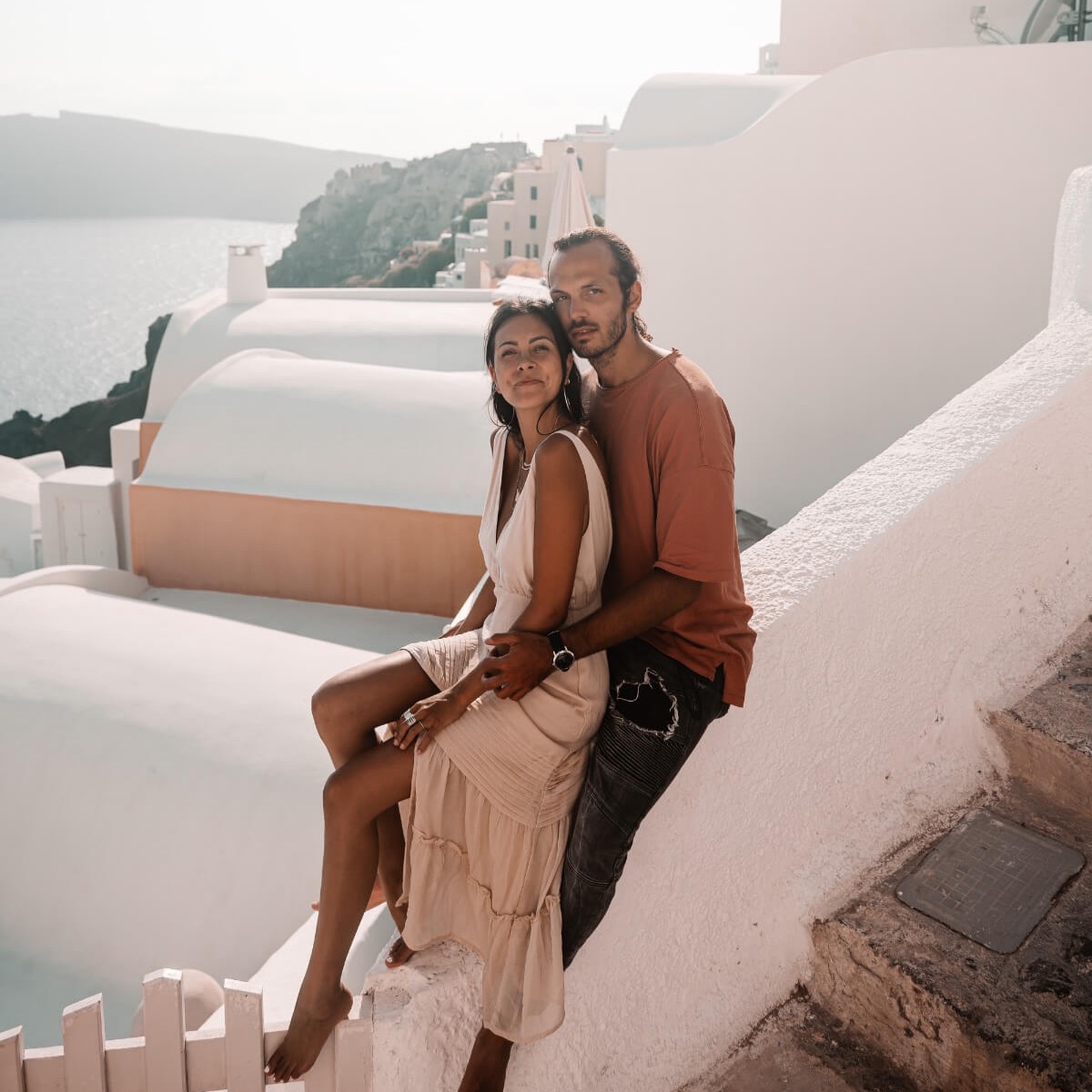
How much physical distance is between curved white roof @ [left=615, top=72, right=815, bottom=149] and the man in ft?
19.7

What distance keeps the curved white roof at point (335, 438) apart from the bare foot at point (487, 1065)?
6605mm

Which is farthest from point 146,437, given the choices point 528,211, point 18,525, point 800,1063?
point 528,211

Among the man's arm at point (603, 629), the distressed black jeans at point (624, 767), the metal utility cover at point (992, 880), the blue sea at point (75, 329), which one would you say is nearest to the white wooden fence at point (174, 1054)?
the distressed black jeans at point (624, 767)

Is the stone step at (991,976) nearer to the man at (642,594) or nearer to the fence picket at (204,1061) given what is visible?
the man at (642,594)

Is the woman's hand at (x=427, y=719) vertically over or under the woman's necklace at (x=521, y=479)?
under

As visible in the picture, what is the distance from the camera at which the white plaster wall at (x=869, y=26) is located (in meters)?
9.16

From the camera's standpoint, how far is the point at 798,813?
7.70 feet

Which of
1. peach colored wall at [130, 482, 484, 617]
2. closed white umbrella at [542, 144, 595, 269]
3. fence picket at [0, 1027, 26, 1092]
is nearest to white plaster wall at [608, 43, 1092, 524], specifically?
closed white umbrella at [542, 144, 595, 269]

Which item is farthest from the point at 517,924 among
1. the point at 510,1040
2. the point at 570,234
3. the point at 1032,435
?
the point at 1032,435

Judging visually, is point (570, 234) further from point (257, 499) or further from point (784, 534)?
point (257, 499)

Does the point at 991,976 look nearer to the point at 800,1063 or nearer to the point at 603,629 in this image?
the point at 800,1063

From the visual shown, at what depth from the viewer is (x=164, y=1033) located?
1995 millimetres

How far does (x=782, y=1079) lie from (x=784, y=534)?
1.12 metres

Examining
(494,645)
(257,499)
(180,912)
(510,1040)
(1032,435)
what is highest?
(1032,435)
